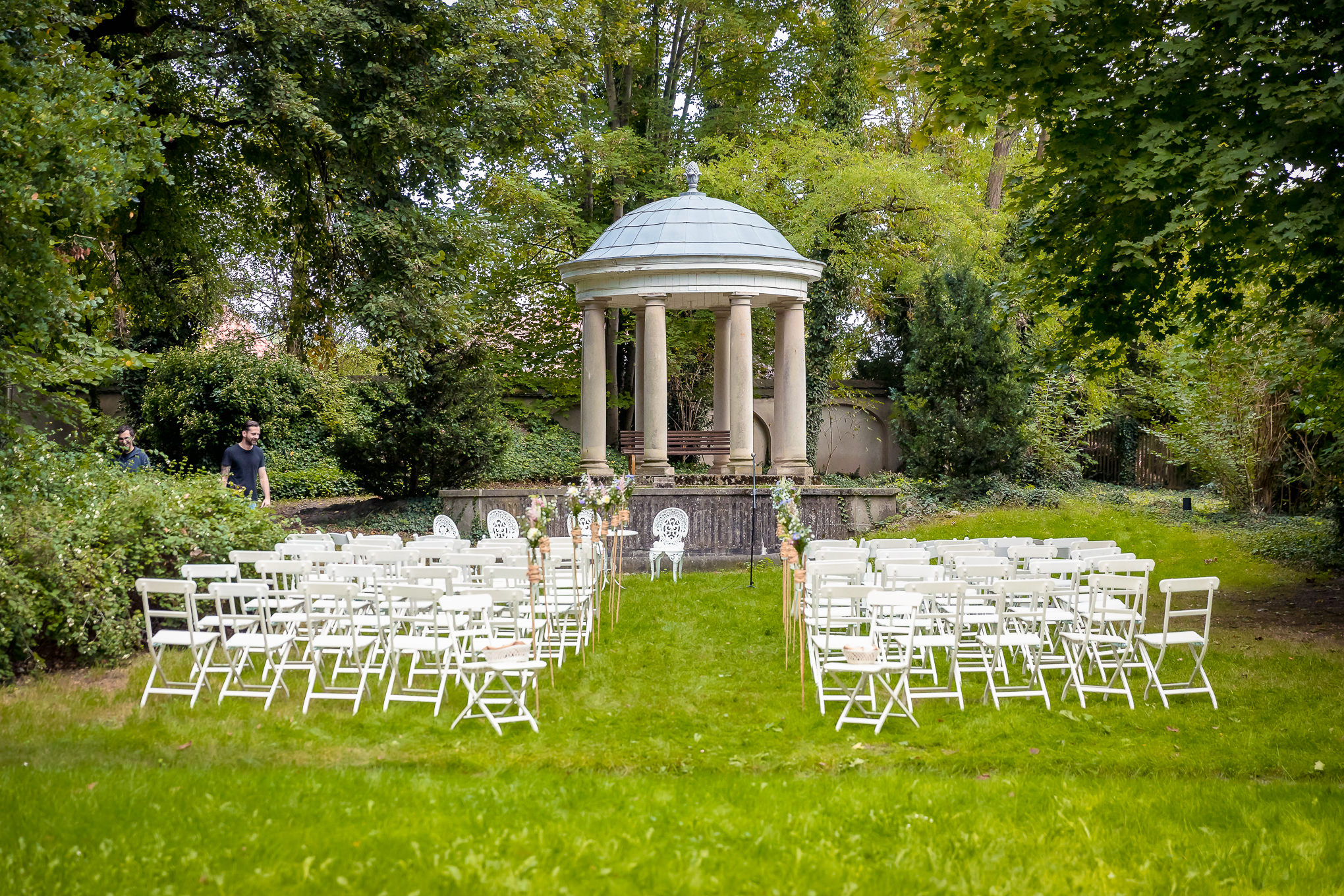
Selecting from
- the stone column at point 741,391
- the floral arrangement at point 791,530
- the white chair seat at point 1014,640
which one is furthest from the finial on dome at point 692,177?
the white chair seat at point 1014,640

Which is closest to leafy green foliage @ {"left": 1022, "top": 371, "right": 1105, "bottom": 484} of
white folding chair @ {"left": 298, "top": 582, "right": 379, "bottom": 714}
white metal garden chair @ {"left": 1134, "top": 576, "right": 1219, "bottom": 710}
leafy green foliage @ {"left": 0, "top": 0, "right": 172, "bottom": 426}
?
white metal garden chair @ {"left": 1134, "top": 576, "right": 1219, "bottom": 710}

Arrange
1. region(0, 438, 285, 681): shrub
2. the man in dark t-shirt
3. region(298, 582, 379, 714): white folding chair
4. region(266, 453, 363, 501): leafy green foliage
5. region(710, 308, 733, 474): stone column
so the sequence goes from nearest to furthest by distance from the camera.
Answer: region(298, 582, 379, 714): white folding chair
region(0, 438, 285, 681): shrub
the man in dark t-shirt
region(266, 453, 363, 501): leafy green foliage
region(710, 308, 733, 474): stone column

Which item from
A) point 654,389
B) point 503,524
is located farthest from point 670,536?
point 654,389

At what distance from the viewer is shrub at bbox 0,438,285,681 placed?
8.23 metres

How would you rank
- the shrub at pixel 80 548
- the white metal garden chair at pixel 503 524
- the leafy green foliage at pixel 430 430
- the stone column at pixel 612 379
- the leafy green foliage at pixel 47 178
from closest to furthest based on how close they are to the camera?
the leafy green foliage at pixel 47 178 < the shrub at pixel 80 548 < the white metal garden chair at pixel 503 524 < the leafy green foliage at pixel 430 430 < the stone column at pixel 612 379

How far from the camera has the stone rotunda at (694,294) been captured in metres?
19.0

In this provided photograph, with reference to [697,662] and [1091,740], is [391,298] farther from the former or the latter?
[1091,740]

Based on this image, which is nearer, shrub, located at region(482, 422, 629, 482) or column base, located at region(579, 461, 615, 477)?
column base, located at region(579, 461, 615, 477)

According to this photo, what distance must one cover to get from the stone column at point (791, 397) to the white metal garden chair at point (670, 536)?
4608 millimetres

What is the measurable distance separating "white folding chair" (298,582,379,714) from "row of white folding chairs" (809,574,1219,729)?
3264mm

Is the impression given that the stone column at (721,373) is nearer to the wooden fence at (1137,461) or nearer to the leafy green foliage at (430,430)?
the leafy green foliage at (430,430)

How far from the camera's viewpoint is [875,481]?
2252 cm

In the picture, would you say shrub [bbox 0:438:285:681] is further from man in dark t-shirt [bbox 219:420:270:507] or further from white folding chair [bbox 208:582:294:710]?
man in dark t-shirt [bbox 219:420:270:507]

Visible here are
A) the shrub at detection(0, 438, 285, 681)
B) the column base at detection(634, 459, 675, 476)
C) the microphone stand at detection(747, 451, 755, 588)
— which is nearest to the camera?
the shrub at detection(0, 438, 285, 681)
